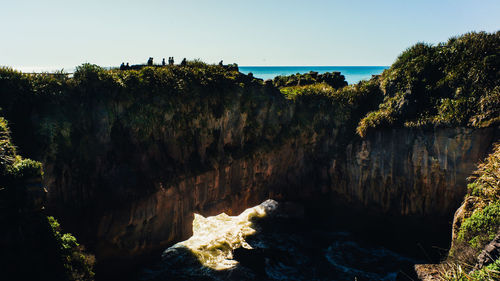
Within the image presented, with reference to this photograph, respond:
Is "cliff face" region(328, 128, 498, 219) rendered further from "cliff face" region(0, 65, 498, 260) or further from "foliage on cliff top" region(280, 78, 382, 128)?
"foliage on cliff top" region(280, 78, 382, 128)

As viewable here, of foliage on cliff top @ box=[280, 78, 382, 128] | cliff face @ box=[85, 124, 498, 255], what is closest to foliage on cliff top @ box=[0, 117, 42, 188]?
cliff face @ box=[85, 124, 498, 255]

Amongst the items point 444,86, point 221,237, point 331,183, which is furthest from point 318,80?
point 221,237

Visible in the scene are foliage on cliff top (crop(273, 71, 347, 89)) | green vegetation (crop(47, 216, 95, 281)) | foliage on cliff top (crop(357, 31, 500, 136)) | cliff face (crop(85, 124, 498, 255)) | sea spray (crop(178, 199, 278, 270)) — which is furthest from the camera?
foliage on cliff top (crop(273, 71, 347, 89))

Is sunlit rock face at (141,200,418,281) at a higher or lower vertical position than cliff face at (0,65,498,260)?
lower

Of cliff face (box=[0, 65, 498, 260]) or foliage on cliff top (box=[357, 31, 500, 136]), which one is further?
foliage on cliff top (box=[357, 31, 500, 136])

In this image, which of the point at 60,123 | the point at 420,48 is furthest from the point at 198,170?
the point at 420,48

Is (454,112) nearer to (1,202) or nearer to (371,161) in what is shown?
(371,161)
